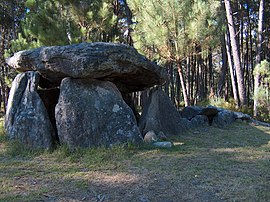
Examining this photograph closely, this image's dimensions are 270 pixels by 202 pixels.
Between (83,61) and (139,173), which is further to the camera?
(83,61)

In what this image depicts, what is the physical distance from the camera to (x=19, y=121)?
16.4ft

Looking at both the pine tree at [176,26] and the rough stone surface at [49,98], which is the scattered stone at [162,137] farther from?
the pine tree at [176,26]

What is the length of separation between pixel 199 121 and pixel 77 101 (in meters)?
4.04

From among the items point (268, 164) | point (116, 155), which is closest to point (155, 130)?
point (116, 155)

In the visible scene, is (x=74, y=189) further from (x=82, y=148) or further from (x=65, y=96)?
(x=65, y=96)

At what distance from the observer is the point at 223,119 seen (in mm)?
7812

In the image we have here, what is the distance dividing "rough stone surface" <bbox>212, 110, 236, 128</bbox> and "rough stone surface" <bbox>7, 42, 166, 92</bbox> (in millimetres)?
3094

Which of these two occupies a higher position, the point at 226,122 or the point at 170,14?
the point at 170,14

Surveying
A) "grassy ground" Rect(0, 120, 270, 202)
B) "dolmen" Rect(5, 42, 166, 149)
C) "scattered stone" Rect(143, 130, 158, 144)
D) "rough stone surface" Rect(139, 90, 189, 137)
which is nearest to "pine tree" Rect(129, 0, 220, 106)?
"rough stone surface" Rect(139, 90, 189, 137)

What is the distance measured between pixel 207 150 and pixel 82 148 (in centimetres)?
220

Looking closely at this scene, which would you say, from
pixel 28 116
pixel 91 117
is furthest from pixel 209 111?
pixel 28 116

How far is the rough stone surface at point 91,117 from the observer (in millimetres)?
4637

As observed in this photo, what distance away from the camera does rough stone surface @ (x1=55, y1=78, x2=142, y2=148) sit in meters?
4.64

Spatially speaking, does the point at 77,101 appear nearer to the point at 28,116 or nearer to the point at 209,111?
the point at 28,116
